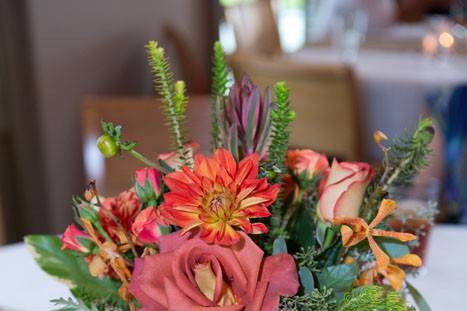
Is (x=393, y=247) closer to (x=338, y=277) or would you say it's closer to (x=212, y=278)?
(x=338, y=277)

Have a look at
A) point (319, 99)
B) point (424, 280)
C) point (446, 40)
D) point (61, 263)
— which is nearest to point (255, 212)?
point (61, 263)

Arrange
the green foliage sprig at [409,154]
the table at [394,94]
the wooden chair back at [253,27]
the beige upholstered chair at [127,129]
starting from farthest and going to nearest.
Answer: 1. the wooden chair back at [253,27]
2. the table at [394,94]
3. the beige upholstered chair at [127,129]
4. the green foliage sprig at [409,154]

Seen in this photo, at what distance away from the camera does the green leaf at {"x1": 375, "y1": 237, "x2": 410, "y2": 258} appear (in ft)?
1.97

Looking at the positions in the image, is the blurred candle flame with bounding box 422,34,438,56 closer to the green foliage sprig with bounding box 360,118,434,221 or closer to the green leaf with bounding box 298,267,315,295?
the green foliage sprig with bounding box 360,118,434,221

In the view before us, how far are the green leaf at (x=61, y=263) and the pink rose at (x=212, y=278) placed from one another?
14 cm

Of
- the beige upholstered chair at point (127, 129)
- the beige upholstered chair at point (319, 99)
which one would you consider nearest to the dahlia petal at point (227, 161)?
the beige upholstered chair at point (127, 129)

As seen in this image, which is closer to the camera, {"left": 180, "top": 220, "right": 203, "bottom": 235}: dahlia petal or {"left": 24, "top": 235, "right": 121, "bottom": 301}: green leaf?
{"left": 180, "top": 220, "right": 203, "bottom": 235}: dahlia petal

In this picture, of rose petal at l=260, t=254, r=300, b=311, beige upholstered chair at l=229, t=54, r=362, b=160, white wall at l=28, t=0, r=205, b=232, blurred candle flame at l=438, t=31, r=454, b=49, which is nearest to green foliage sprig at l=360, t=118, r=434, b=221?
rose petal at l=260, t=254, r=300, b=311

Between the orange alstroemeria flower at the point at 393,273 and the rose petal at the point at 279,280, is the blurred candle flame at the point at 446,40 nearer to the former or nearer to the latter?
the orange alstroemeria flower at the point at 393,273

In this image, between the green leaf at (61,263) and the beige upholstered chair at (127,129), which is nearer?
the green leaf at (61,263)

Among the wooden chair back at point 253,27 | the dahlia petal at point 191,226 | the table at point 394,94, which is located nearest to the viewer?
the dahlia petal at point 191,226

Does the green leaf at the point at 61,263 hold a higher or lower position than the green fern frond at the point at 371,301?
lower

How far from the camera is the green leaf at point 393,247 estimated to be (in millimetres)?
601

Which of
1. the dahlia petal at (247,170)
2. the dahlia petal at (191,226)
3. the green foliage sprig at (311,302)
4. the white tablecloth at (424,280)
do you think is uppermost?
the dahlia petal at (247,170)
